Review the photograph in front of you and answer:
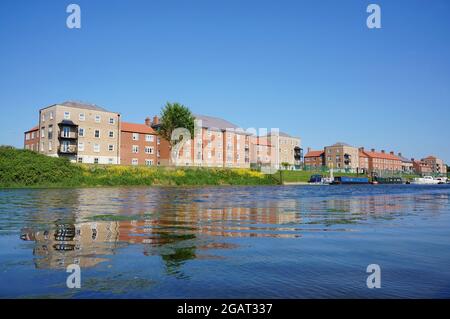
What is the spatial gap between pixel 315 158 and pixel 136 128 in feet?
311

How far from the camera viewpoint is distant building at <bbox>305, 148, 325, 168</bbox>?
158750mm

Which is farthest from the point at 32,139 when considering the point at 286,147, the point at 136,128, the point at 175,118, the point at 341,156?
the point at 341,156

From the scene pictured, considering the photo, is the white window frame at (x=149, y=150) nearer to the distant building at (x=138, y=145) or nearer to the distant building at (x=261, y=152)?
the distant building at (x=138, y=145)

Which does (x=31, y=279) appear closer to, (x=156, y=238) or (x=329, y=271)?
(x=156, y=238)

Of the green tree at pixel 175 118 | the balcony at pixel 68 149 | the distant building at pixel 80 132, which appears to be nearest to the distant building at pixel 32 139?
the distant building at pixel 80 132

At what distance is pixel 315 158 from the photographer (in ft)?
529

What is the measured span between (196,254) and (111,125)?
79.8 meters

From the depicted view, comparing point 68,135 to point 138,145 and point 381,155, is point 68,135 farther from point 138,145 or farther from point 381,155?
point 381,155

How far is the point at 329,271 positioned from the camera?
18.0 feet

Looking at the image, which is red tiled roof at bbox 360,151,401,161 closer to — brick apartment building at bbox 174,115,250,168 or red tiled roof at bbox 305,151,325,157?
red tiled roof at bbox 305,151,325,157

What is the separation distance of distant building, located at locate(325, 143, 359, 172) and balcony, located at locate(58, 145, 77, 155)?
10339cm

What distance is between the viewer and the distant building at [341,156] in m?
149
